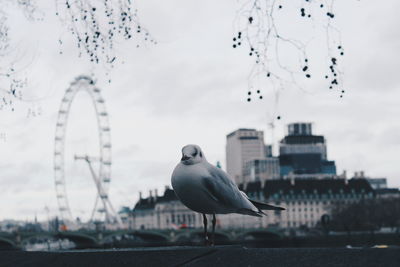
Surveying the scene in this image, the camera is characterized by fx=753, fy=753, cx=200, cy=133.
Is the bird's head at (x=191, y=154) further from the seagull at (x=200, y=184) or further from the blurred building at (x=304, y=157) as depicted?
the blurred building at (x=304, y=157)

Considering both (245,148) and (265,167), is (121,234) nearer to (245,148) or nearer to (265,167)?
(265,167)

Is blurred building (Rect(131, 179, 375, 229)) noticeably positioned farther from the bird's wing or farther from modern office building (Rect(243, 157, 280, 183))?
the bird's wing

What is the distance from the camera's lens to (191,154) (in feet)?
18.7

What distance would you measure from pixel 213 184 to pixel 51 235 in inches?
2853

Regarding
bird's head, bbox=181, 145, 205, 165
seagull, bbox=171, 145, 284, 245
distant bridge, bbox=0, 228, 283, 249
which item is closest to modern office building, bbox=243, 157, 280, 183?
distant bridge, bbox=0, 228, 283, 249

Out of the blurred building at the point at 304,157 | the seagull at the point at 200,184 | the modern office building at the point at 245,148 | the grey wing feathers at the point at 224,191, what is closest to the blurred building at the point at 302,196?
the blurred building at the point at 304,157

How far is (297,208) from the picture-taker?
131m

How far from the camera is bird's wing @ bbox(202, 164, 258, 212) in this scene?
5.68 metres

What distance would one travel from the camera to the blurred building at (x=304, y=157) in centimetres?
16662

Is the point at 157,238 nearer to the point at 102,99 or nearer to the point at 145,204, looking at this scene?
the point at 102,99

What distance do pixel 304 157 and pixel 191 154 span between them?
164693 millimetres

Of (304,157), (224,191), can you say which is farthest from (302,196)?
(224,191)

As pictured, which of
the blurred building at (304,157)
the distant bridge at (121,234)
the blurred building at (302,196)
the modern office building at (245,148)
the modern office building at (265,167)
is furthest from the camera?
the modern office building at (245,148)

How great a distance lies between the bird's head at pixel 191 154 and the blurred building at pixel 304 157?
15634 cm
